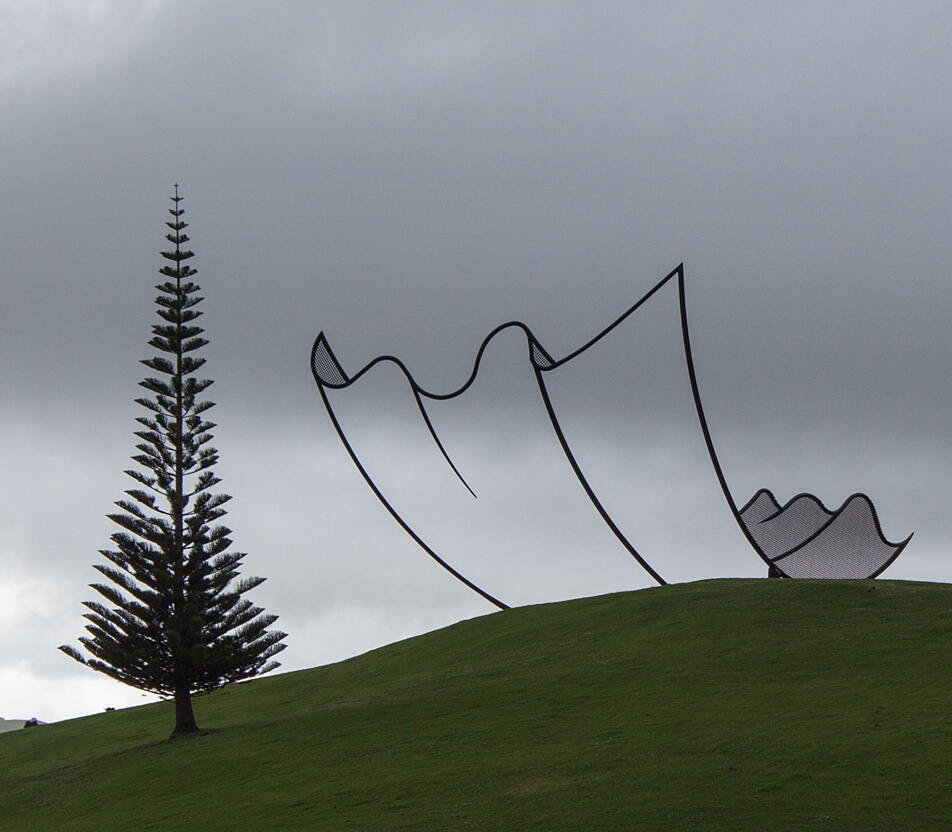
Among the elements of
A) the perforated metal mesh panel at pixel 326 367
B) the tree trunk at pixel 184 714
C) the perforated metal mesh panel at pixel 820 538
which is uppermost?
the perforated metal mesh panel at pixel 326 367

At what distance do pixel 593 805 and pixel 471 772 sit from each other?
270cm

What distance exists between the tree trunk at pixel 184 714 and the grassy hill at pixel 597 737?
868mm

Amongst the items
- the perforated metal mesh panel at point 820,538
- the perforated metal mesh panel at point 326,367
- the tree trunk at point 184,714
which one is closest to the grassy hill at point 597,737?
the tree trunk at point 184,714

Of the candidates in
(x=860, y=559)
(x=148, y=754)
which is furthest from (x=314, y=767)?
(x=860, y=559)

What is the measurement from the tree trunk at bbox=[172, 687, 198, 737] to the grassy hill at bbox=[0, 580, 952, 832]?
0.87 meters

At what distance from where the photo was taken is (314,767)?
19.4 metres

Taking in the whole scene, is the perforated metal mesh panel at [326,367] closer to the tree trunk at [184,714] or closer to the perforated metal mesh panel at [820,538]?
the tree trunk at [184,714]

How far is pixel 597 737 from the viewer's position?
18578mm

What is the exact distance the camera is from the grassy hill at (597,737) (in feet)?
50.1

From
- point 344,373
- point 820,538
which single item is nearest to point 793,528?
point 820,538

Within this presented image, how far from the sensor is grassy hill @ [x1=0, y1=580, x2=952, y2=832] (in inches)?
601

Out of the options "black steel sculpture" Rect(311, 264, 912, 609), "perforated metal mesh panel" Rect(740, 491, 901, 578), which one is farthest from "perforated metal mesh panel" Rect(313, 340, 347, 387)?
"perforated metal mesh panel" Rect(740, 491, 901, 578)

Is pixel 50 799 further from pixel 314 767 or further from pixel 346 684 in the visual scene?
pixel 346 684

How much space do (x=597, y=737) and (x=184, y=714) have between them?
992 centimetres
